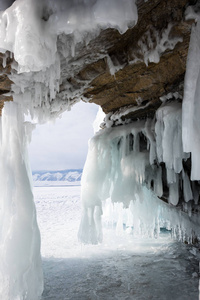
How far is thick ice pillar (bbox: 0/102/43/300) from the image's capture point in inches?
126

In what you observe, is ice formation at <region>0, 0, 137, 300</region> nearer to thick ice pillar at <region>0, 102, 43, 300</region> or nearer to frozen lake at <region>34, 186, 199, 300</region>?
thick ice pillar at <region>0, 102, 43, 300</region>

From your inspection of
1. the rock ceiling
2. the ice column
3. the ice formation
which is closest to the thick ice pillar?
the ice formation

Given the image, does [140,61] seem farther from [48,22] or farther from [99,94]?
[48,22]

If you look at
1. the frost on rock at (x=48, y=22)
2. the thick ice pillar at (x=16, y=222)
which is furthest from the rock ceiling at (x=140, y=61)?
the thick ice pillar at (x=16, y=222)

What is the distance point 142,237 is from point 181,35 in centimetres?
666

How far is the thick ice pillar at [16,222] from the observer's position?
3194 millimetres

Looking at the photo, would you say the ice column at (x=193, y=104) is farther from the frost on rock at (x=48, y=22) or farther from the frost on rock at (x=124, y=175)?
the frost on rock at (x=124, y=175)

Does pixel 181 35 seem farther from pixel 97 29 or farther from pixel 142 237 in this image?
pixel 142 237

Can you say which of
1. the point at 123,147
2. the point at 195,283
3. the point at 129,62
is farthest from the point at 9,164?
the point at 195,283

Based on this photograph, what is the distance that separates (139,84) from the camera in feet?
13.0

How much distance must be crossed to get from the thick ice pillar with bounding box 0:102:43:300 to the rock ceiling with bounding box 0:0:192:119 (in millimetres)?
794

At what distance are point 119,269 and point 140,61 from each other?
4131 mm

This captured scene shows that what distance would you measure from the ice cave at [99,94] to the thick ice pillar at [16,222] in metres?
0.01

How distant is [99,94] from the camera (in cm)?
439
